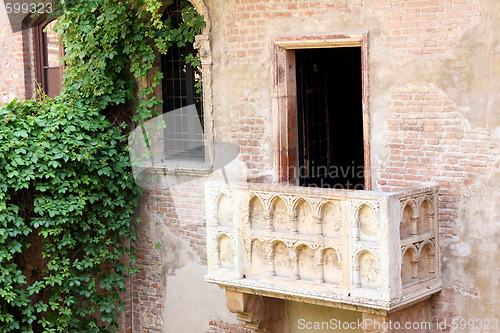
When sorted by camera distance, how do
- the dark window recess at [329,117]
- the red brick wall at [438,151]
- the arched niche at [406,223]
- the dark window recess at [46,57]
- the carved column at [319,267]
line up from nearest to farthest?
1. the arched niche at [406,223]
2. the red brick wall at [438,151]
3. the carved column at [319,267]
4. the dark window recess at [329,117]
5. the dark window recess at [46,57]

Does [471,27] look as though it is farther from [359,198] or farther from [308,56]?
[308,56]

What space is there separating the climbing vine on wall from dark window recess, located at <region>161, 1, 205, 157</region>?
23 centimetres

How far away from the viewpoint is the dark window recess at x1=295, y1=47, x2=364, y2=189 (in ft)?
33.3

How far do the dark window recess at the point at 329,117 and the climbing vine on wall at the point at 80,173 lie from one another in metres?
1.52

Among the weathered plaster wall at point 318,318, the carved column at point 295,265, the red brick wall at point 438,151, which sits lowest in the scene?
the weathered plaster wall at point 318,318

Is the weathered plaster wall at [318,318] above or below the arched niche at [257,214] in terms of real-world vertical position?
below

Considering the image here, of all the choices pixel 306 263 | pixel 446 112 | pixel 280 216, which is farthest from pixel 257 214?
pixel 446 112

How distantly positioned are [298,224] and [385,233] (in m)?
1.04

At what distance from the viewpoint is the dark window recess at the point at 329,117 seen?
1016 centimetres

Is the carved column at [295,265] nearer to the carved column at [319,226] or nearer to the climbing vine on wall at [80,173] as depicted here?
the carved column at [319,226]

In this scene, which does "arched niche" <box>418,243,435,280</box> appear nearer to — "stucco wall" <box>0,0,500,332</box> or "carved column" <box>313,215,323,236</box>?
"stucco wall" <box>0,0,500,332</box>

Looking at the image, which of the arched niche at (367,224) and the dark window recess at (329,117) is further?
the dark window recess at (329,117)

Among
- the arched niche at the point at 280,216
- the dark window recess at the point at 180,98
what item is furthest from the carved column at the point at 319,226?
the dark window recess at the point at 180,98

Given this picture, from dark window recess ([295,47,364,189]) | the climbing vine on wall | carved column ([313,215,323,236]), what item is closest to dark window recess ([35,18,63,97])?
the climbing vine on wall
